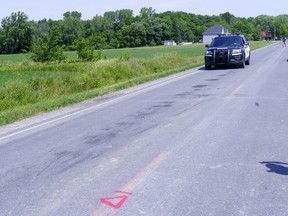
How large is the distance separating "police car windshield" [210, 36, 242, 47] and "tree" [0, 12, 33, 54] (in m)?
94.4

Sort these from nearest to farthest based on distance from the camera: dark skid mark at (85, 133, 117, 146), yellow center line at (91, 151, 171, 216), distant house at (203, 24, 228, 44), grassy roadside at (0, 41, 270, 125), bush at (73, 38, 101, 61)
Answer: yellow center line at (91, 151, 171, 216) → dark skid mark at (85, 133, 117, 146) → grassy roadside at (0, 41, 270, 125) → bush at (73, 38, 101, 61) → distant house at (203, 24, 228, 44)

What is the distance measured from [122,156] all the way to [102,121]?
3558 millimetres

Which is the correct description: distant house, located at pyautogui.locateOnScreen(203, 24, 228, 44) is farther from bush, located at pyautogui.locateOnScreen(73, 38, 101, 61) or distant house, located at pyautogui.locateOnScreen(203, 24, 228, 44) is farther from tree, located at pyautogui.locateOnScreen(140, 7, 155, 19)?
bush, located at pyautogui.locateOnScreen(73, 38, 101, 61)

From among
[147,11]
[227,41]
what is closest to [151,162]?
[227,41]

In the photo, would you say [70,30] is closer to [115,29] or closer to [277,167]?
[115,29]

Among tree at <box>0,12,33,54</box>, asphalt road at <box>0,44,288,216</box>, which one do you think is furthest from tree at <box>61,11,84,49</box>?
asphalt road at <box>0,44,288,216</box>

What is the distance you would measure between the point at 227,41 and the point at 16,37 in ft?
324

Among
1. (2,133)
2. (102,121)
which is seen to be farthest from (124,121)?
(2,133)

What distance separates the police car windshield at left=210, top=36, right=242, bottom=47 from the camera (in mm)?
25078

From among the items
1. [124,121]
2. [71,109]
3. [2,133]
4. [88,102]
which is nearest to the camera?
[2,133]

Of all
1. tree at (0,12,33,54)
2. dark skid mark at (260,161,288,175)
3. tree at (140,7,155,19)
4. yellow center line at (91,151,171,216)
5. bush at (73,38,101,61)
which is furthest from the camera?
tree at (140,7,155,19)

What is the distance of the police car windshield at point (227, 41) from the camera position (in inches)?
987

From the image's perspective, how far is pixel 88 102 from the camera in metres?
14.3

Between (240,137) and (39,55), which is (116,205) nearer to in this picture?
(240,137)
